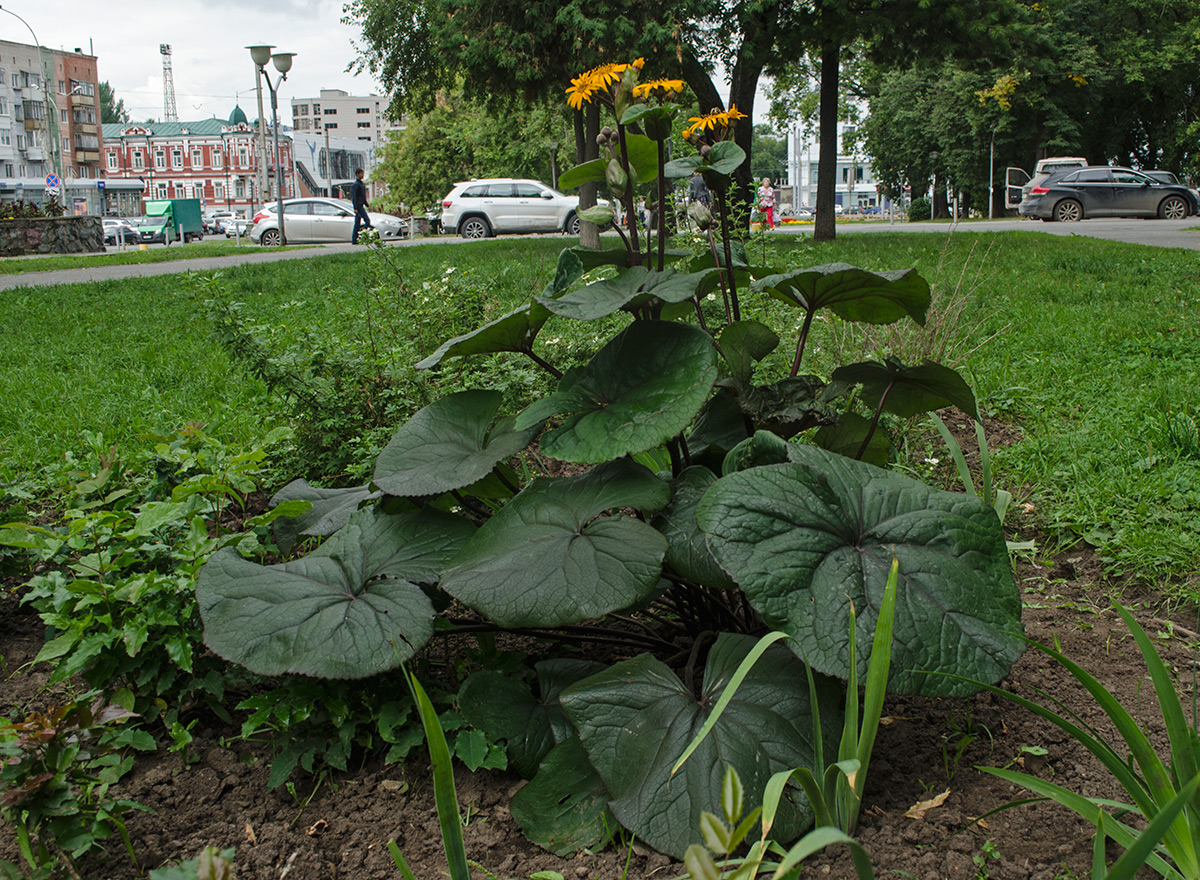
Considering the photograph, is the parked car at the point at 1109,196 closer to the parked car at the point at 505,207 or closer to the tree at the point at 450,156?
the parked car at the point at 505,207

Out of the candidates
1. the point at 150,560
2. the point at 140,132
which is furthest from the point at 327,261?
the point at 140,132

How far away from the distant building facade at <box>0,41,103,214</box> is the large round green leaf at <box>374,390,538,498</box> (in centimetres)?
6375

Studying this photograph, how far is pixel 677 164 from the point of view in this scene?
5.97ft

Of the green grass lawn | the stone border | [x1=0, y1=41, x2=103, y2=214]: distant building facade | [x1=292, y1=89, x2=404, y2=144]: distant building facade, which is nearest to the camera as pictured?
the green grass lawn

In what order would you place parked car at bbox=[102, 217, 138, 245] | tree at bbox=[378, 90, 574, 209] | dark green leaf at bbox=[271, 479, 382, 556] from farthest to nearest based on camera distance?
parked car at bbox=[102, 217, 138, 245]
tree at bbox=[378, 90, 574, 209]
dark green leaf at bbox=[271, 479, 382, 556]

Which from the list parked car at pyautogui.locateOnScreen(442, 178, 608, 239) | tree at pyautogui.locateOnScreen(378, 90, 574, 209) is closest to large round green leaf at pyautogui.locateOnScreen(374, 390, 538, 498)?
parked car at pyautogui.locateOnScreen(442, 178, 608, 239)

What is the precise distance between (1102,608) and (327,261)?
35.4ft

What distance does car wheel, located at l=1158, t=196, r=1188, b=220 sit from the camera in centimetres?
2361

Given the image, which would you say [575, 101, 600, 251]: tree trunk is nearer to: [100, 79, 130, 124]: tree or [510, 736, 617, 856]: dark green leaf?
[510, 736, 617, 856]: dark green leaf

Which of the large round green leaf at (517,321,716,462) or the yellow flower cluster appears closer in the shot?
the large round green leaf at (517,321,716,462)

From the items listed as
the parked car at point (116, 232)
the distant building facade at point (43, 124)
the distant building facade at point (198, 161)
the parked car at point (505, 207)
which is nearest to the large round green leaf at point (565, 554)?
the parked car at point (505, 207)

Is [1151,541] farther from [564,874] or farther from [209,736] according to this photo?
[209,736]

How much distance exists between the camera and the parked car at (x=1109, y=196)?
23.7 metres

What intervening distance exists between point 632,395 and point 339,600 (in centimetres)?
64
